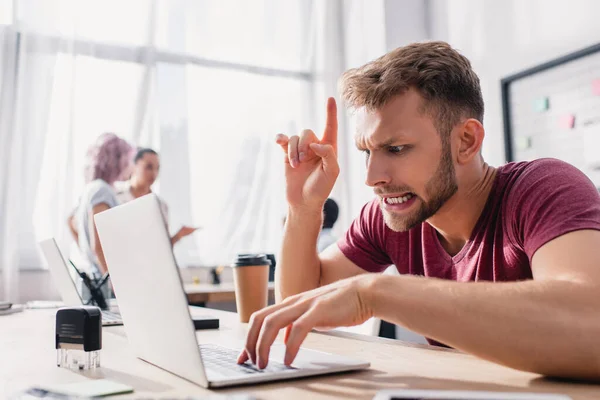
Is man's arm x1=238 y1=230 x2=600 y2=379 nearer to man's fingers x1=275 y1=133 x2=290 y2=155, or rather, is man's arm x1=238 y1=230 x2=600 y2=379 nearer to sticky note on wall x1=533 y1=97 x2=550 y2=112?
man's fingers x1=275 y1=133 x2=290 y2=155

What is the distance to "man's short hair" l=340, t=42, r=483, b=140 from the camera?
123 centimetres

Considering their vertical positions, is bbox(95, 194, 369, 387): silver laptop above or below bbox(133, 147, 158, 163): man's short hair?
below

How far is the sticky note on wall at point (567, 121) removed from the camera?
2.76 m

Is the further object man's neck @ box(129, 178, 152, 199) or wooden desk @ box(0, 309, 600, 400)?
man's neck @ box(129, 178, 152, 199)

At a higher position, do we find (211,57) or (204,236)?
(211,57)

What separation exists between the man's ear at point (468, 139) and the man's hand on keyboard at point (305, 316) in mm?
570

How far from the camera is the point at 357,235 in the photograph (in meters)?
1.58

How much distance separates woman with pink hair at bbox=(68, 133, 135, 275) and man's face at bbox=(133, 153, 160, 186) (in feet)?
0.46

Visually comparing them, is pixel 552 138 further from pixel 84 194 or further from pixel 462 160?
pixel 84 194

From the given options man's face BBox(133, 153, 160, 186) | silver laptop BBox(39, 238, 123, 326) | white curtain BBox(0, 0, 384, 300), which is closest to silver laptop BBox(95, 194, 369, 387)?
silver laptop BBox(39, 238, 123, 326)

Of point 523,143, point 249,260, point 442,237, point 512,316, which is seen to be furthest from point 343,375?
point 523,143

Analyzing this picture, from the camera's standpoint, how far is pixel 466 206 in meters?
1.28

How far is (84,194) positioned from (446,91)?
2.19m

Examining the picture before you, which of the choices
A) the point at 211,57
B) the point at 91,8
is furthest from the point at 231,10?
the point at 91,8
